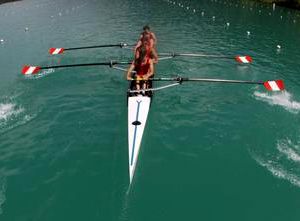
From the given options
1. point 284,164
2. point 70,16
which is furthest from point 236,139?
point 70,16

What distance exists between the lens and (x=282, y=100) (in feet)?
73.6

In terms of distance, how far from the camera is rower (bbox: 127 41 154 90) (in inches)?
741

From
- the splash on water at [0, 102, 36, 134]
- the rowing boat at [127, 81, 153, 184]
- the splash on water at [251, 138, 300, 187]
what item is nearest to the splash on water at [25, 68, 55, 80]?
the splash on water at [0, 102, 36, 134]

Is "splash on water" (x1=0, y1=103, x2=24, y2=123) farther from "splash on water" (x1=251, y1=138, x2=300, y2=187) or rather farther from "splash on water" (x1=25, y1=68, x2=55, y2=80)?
"splash on water" (x1=251, y1=138, x2=300, y2=187)

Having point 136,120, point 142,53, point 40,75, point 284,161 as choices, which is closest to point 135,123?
point 136,120

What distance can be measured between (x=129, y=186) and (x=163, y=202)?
5.84ft

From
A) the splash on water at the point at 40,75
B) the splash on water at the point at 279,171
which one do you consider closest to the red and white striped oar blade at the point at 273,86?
the splash on water at the point at 279,171

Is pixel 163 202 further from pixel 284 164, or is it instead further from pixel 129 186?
pixel 284 164

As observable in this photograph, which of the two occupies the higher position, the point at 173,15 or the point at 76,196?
the point at 173,15

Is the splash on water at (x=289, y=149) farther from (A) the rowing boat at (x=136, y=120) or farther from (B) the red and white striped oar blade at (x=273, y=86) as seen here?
(A) the rowing boat at (x=136, y=120)

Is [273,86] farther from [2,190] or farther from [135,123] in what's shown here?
[2,190]

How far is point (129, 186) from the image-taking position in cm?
1454

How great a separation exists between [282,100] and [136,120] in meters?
11.6

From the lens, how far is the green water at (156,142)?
541 inches
